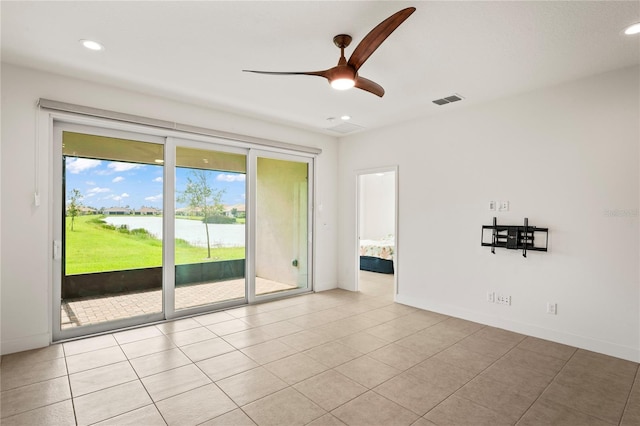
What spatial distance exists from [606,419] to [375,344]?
1.83 metres

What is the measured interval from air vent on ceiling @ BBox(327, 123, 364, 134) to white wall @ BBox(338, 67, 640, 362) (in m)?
0.59

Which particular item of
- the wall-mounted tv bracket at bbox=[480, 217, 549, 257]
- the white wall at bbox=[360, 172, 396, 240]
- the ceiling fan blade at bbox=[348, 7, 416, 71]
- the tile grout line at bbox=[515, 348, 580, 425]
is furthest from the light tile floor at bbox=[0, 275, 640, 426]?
the white wall at bbox=[360, 172, 396, 240]

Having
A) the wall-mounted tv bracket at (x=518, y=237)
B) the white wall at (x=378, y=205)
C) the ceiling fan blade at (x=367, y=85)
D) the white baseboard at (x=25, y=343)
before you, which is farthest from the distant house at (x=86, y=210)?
the white wall at (x=378, y=205)

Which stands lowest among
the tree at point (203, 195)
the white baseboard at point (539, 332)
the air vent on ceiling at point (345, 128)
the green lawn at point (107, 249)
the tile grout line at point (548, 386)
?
the tile grout line at point (548, 386)

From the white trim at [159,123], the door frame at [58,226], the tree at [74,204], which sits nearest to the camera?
the white trim at [159,123]

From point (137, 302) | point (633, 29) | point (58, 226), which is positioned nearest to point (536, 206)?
point (633, 29)

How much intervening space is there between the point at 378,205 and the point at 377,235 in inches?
32.6

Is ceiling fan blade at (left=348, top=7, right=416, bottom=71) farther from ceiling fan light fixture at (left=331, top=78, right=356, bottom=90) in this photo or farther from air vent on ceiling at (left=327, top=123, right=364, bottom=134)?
air vent on ceiling at (left=327, top=123, right=364, bottom=134)

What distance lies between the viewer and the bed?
707cm

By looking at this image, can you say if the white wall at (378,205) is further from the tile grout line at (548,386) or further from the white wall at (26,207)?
the white wall at (26,207)

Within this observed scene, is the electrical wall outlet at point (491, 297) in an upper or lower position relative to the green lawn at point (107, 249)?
lower

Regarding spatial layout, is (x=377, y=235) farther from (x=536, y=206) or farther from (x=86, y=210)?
(x=86, y=210)

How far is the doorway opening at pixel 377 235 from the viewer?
567cm

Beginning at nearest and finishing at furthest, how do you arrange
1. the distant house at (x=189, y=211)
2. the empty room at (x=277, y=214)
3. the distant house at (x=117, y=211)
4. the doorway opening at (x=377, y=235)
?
the empty room at (x=277, y=214), the distant house at (x=117, y=211), the distant house at (x=189, y=211), the doorway opening at (x=377, y=235)
